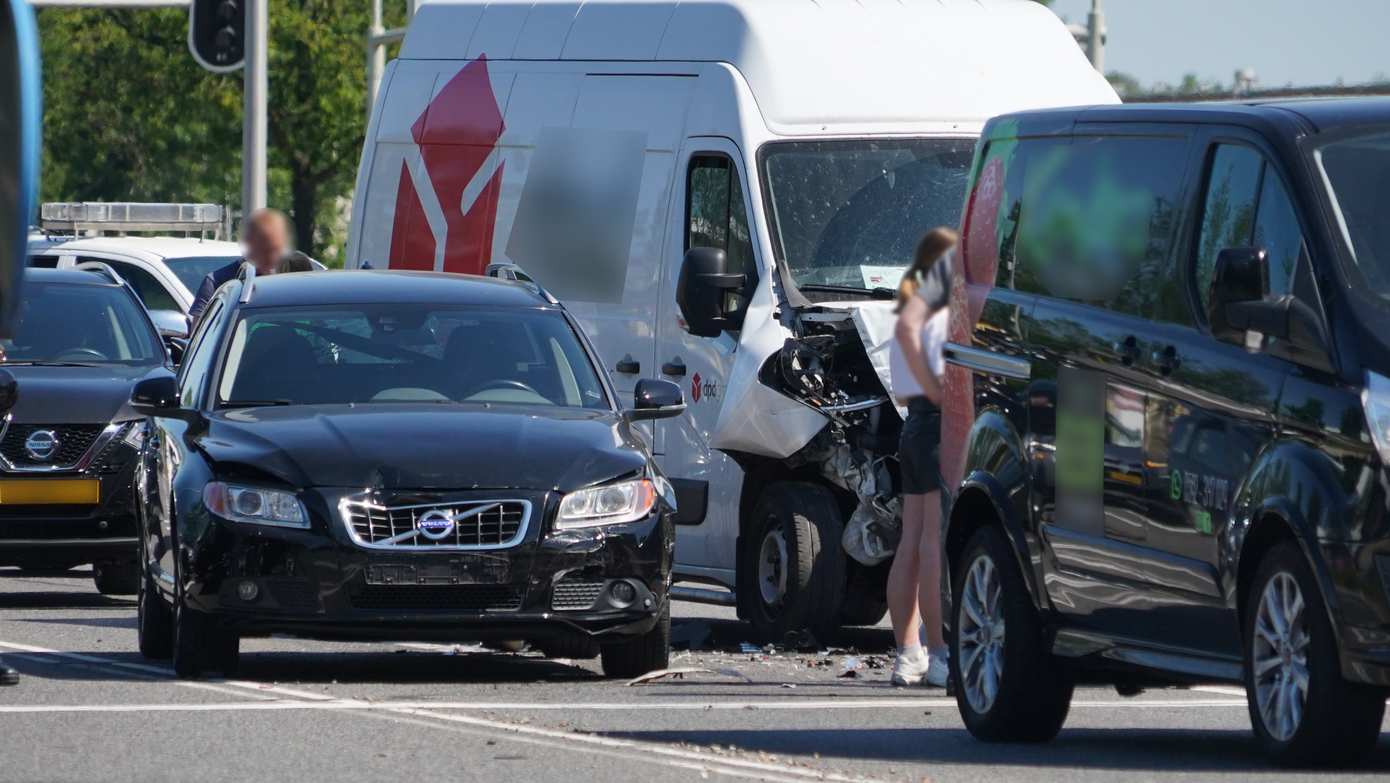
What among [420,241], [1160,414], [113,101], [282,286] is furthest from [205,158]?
[1160,414]

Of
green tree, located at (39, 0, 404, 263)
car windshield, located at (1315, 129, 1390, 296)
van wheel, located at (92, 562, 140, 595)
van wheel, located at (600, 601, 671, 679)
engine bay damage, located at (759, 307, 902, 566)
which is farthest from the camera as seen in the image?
green tree, located at (39, 0, 404, 263)

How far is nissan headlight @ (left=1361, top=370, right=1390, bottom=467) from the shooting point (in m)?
7.70

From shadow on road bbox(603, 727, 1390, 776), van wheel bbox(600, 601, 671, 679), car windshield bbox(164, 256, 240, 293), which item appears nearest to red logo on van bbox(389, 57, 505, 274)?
van wheel bbox(600, 601, 671, 679)

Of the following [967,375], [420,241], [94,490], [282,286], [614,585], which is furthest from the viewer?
[420,241]

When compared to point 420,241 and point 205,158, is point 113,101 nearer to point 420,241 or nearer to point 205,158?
point 205,158

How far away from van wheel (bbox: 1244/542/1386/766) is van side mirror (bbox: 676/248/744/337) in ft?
16.9

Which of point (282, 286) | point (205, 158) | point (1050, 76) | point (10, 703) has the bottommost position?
point (205, 158)

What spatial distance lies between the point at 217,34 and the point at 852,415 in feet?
58.0

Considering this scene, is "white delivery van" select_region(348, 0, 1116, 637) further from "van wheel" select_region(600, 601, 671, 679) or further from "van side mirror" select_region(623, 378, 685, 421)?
"van wheel" select_region(600, 601, 671, 679)

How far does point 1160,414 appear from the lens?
8758mm

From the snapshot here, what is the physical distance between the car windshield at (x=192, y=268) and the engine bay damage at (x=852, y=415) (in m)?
11.2

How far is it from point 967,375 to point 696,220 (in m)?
3.89

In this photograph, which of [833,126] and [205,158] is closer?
[833,126]

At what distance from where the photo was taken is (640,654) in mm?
11398
